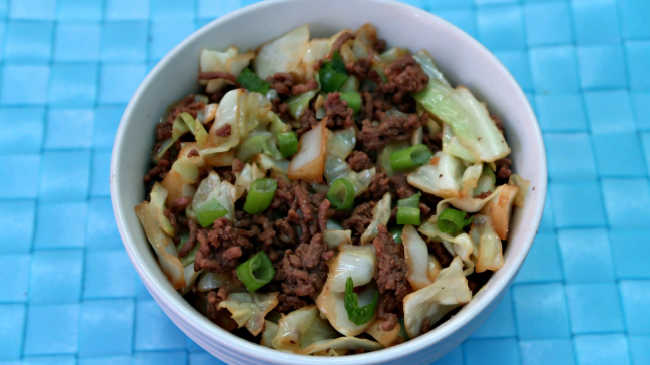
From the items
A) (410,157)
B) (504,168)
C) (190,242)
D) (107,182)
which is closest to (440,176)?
(410,157)

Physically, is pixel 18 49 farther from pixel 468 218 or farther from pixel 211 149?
pixel 468 218

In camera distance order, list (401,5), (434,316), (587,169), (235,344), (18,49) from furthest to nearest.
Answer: (18,49), (587,169), (401,5), (434,316), (235,344)

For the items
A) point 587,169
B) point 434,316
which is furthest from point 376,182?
point 587,169

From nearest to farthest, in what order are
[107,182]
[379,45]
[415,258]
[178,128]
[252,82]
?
[415,258] → [178,128] → [252,82] → [379,45] → [107,182]

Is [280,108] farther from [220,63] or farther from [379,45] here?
[379,45]

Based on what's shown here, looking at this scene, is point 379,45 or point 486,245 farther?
point 379,45

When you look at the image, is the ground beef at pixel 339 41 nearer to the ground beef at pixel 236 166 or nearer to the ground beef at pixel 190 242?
the ground beef at pixel 236 166
